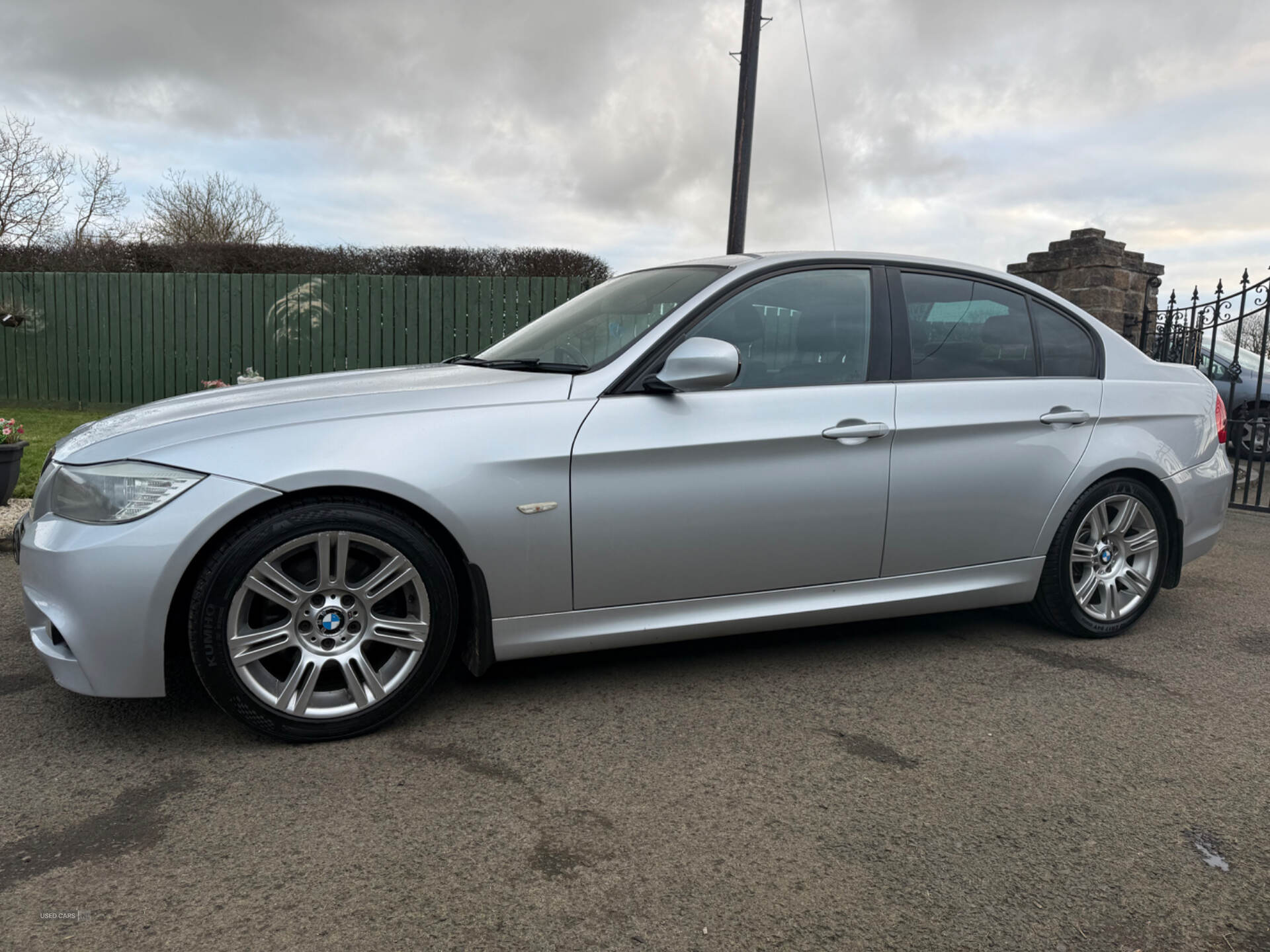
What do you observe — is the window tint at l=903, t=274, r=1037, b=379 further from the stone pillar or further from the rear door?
the stone pillar

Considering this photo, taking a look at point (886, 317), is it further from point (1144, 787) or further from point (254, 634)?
point (254, 634)

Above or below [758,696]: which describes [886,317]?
above

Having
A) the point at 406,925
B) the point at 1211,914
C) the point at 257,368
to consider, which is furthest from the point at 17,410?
the point at 1211,914

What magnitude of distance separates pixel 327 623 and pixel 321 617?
0.08ft

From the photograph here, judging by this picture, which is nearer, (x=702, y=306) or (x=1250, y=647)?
(x=702, y=306)

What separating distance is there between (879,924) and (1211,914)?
782mm

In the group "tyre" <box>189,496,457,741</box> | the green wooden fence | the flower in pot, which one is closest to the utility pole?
the green wooden fence

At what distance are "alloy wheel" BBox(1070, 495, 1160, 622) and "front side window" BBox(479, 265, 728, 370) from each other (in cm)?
202

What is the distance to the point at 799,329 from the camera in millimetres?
3629

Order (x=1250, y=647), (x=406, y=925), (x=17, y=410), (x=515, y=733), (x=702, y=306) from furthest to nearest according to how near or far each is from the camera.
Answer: (x=17, y=410), (x=1250, y=647), (x=702, y=306), (x=515, y=733), (x=406, y=925)

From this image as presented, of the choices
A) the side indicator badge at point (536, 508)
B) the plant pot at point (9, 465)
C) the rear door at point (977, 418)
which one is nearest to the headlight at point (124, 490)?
the side indicator badge at point (536, 508)

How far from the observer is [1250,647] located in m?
4.20

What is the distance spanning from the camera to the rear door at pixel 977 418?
3697mm

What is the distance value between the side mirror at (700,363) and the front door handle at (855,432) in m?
0.50
